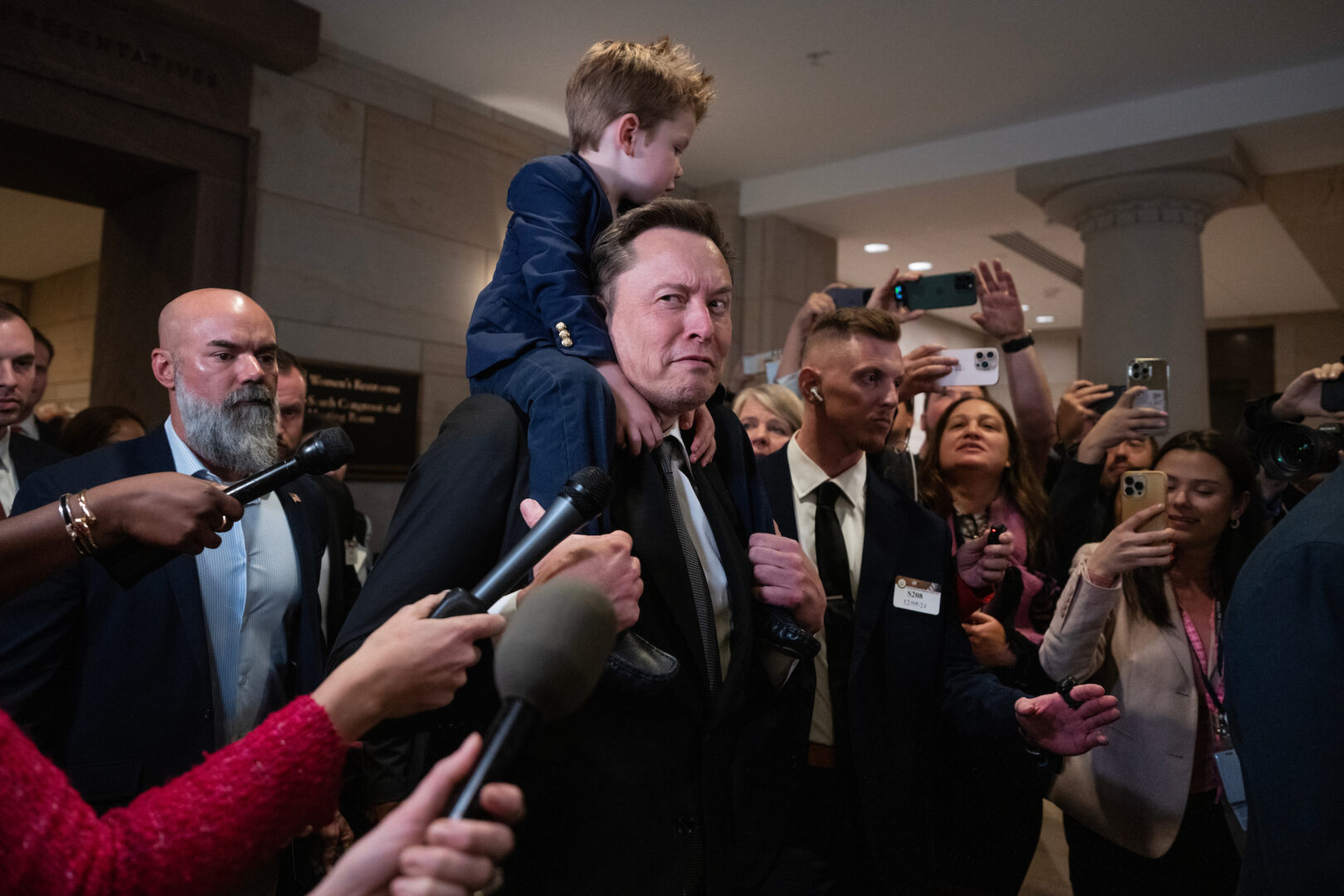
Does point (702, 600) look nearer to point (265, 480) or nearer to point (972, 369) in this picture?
point (265, 480)

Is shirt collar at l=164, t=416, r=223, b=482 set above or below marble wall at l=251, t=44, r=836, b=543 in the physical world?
below

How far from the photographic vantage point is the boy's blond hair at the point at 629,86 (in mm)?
1907

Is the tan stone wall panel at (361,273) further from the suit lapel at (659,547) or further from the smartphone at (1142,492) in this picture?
the smartphone at (1142,492)

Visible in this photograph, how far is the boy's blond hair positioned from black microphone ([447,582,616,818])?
143 cm

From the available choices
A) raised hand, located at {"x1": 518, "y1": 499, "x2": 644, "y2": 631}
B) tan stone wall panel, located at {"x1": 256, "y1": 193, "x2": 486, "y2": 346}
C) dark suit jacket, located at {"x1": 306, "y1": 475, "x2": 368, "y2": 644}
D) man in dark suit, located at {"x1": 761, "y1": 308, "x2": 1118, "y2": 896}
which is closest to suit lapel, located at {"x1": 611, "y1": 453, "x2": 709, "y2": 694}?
raised hand, located at {"x1": 518, "y1": 499, "x2": 644, "y2": 631}

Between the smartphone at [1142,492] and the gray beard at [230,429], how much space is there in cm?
228

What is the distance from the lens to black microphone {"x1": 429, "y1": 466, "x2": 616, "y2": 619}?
90 centimetres

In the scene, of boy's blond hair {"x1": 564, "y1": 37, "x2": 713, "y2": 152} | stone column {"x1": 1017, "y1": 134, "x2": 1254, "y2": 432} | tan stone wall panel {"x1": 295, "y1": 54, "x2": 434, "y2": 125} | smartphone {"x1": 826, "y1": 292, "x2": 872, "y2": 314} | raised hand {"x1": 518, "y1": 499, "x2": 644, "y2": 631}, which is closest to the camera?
raised hand {"x1": 518, "y1": 499, "x2": 644, "y2": 631}

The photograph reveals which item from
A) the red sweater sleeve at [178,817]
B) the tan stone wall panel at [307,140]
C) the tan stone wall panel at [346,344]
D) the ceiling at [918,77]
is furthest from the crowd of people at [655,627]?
the ceiling at [918,77]

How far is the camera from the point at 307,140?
5504mm

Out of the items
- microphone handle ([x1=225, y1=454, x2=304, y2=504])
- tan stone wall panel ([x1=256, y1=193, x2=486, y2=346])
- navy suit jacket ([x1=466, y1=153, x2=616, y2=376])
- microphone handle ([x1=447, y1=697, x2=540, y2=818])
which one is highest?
tan stone wall panel ([x1=256, y1=193, x2=486, y2=346])

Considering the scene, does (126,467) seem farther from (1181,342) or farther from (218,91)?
(1181,342)

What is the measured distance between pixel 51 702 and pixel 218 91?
4.38 m

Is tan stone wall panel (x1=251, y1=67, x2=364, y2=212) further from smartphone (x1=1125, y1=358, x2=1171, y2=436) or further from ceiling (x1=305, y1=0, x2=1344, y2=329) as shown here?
smartphone (x1=1125, y1=358, x2=1171, y2=436)
